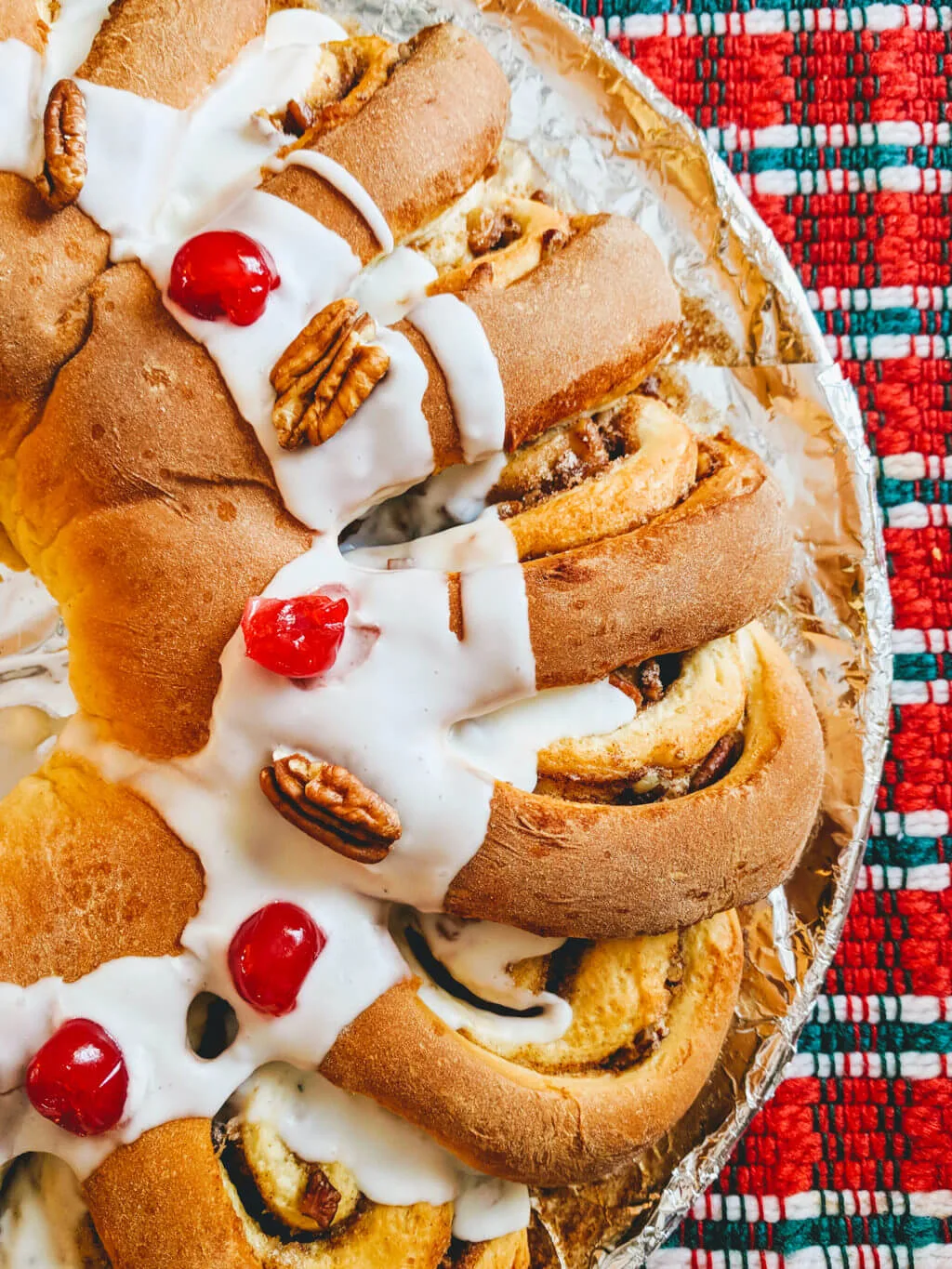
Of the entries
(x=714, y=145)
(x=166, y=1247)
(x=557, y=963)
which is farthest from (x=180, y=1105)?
(x=714, y=145)

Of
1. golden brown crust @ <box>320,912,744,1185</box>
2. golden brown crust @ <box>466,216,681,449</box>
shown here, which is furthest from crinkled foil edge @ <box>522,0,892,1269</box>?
golden brown crust @ <box>466,216,681,449</box>

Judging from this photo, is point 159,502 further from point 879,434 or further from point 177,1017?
point 879,434

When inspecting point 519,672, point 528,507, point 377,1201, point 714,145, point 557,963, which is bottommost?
point 377,1201

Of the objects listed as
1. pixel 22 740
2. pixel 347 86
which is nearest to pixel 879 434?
pixel 347 86

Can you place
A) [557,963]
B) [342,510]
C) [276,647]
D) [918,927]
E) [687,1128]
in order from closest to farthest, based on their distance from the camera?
[276,647] < [342,510] < [557,963] < [687,1128] < [918,927]

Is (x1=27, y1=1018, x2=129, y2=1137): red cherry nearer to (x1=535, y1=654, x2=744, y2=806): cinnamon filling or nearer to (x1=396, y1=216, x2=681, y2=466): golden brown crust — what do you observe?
(x1=535, y1=654, x2=744, y2=806): cinnamon filling

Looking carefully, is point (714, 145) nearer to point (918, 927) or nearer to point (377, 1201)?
point (918, 927)
